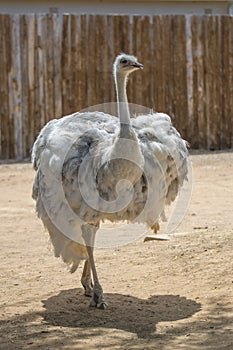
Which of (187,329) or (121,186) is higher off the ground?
(121,186)

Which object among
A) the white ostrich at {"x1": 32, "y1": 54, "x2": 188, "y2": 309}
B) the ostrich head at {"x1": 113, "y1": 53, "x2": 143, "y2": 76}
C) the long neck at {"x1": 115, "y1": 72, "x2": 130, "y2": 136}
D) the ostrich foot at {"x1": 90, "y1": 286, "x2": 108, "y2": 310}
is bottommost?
the ostrich foot at {"x1": 90, "y1": 286, "x2": 108, "y2": 310}

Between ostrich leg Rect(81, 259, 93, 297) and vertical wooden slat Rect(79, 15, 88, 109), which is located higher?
vertical wooden slat Rect(79, 15, 88, 109)

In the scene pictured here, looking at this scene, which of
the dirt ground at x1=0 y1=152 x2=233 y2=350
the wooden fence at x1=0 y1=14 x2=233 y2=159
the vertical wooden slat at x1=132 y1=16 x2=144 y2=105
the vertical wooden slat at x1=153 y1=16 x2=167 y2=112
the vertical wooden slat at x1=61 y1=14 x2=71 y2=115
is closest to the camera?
the dirt ground at x1=0 y1=152 x2=233 y2=350

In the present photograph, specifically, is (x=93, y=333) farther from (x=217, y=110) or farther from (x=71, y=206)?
(x=217, y=110)

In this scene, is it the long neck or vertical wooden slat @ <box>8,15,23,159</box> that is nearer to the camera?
the long neck

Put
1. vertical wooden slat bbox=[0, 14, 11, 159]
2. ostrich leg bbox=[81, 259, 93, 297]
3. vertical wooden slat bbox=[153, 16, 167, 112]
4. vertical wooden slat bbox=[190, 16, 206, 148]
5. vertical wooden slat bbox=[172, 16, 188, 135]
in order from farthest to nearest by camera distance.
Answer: vertical wooden slat bbox=[190, 16, 206, 148]
vertical wooden slat bbox=[172, 16, 188, 135]
vertical wooden slat bbox=[153, 16, 167, 112]
vertical wooden slat bbox=[0, 14, 11, 159]
ostrich leg bbox=[81, 259, 93, 297]

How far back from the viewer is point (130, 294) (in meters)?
5.93

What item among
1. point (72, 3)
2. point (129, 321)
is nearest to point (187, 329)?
point (129, 321)

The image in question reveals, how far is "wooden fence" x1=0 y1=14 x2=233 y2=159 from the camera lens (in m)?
13.2

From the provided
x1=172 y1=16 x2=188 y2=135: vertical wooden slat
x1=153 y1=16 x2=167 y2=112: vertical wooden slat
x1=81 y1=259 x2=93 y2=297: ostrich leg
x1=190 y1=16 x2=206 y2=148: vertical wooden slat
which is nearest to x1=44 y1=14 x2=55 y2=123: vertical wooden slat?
x1=153 y1=16 x2=167 y2=112: vertical wooden slat

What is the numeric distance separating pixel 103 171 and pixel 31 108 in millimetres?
8131

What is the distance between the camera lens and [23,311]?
18.1ft

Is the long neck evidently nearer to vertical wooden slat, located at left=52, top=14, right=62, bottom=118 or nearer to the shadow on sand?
the shadow on sand

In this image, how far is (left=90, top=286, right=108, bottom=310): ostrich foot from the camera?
5.59 meters
